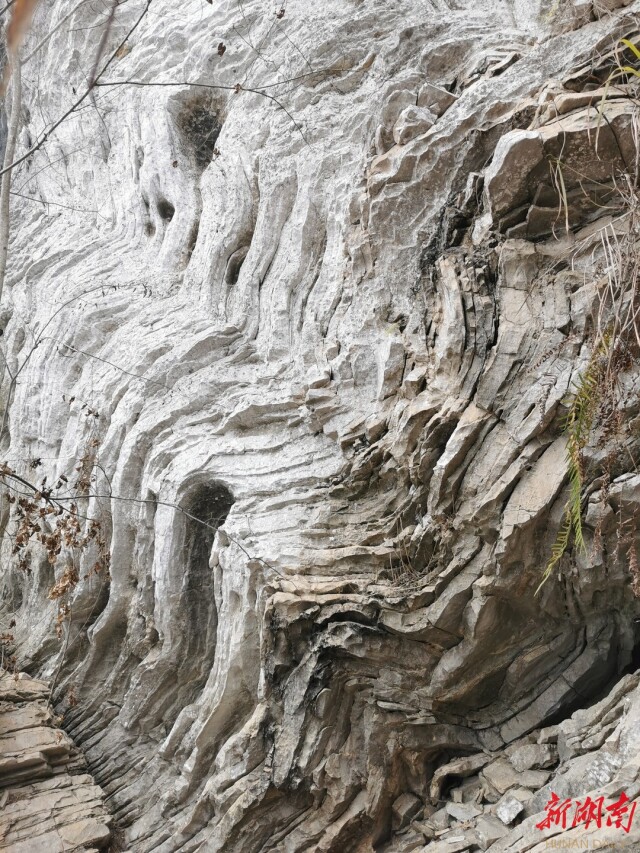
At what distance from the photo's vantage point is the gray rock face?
4.19 meters

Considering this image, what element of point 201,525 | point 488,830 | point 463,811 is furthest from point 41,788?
point 488,830

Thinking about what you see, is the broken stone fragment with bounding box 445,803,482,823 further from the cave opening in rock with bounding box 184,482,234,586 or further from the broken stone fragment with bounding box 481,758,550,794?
the cave opening in rock with bounding box 184,482,234,586

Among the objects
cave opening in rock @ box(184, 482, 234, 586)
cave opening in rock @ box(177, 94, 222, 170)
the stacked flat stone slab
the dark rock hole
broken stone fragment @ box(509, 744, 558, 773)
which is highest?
cave opening in rock @ box(177, 94, 222, 170)

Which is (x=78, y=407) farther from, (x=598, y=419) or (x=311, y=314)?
(x=598, y=419)

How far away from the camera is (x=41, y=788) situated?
5.50 metres

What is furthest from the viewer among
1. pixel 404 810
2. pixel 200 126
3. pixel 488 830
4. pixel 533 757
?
pixel 200 126

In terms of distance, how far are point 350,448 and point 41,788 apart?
398 centimetres

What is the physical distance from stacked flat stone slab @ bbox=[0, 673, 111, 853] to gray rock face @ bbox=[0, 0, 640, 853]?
0.86ft

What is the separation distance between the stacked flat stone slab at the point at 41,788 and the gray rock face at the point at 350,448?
26 centimetres

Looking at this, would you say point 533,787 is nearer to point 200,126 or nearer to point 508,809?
point 508,809

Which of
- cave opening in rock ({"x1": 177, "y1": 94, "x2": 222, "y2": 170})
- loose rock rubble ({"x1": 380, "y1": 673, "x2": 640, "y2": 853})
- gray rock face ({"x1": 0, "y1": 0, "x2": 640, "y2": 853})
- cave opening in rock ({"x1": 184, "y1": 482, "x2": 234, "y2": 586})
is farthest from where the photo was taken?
cave opening in rock ({"x1": 177, "y1": 94, "x2": 222, "y2": 170})

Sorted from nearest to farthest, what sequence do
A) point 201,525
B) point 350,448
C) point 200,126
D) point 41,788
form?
point 350,448 → point 41,788 → point 201,525 → point 200,126

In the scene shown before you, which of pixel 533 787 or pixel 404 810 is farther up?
pixel 533 787

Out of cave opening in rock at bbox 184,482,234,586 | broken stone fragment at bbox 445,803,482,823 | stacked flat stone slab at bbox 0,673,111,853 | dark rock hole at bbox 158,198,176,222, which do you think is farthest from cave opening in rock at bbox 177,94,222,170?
broken stone fragment at bbox 445,803,482,823
